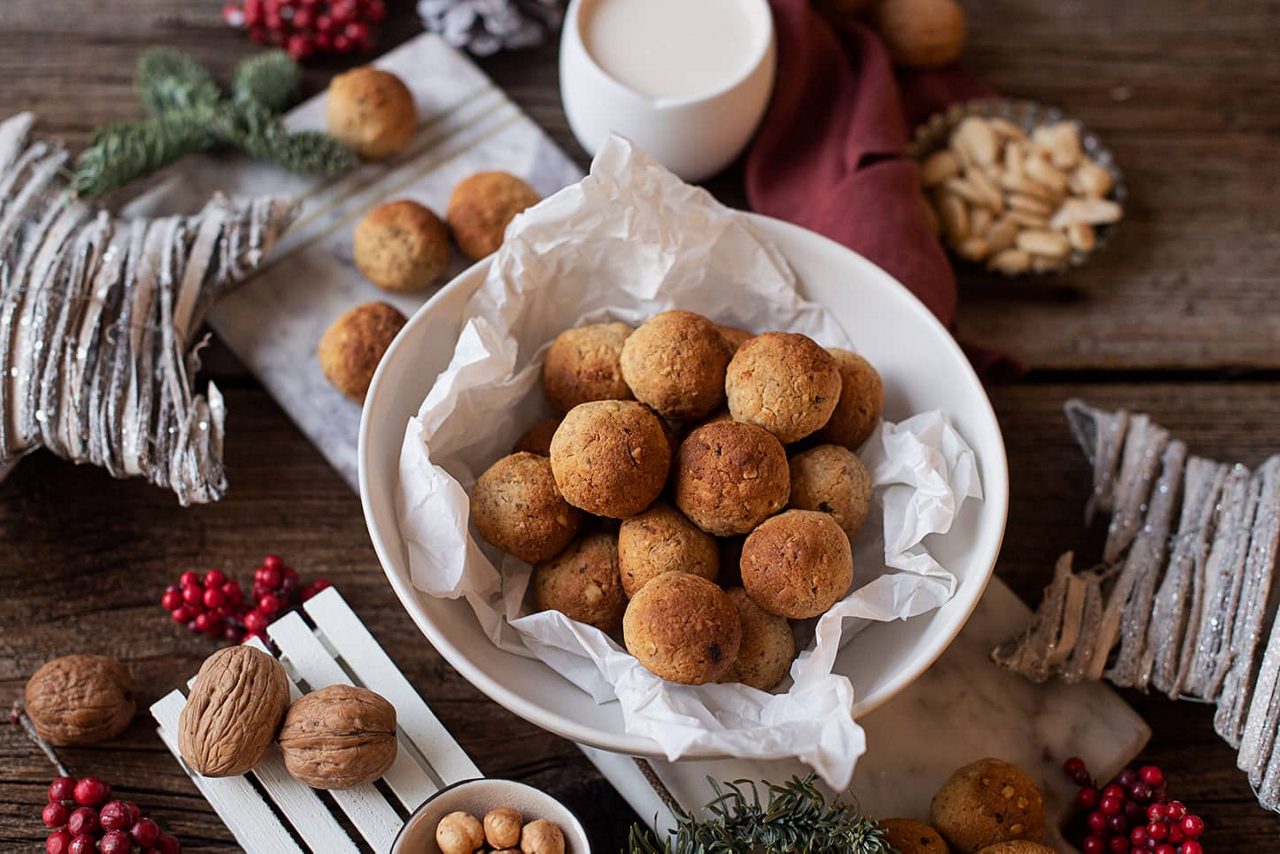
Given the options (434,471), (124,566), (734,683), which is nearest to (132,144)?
(124,566)

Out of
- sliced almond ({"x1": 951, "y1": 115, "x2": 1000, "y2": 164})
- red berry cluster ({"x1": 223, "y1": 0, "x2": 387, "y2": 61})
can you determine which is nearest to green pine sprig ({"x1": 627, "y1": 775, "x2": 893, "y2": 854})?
sliced almond ({"x1": 951, "y1": 115, "x2": 1000, "y2": 164})

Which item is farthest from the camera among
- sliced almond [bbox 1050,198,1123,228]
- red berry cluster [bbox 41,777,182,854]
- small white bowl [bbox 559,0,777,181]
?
sliced almond [bbox 1050,198,1123,228]

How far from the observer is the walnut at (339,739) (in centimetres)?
86

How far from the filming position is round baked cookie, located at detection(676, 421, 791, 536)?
0.83m

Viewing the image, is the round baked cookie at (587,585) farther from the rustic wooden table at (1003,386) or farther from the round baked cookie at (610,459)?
the rustic wooden table at (1003,386)

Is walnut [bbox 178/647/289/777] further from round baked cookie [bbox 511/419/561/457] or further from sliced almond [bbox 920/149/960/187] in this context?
sliced almond [bbox 920/149/960/187]

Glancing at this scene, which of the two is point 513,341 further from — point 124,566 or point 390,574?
point 124,566

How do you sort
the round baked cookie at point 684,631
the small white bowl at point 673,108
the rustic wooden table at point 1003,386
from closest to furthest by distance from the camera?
the round baked cookie at point 684,631
the rustic wooden table at point 1003,386
the small white bowl at point 673,108

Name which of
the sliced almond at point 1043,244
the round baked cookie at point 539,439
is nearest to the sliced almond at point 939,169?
the sliced almond at point 1043,244

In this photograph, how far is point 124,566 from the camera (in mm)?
1044

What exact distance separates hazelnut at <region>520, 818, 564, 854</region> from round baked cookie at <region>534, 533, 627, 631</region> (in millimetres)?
150

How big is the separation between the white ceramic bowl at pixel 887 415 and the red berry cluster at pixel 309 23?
0.49 m

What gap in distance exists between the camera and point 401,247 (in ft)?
3.60

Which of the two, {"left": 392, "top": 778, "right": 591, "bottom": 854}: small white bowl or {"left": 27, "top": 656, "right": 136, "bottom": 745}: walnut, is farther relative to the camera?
{"left": 27, "top": 656, "right": 136, "bottom": 745}: walnut
